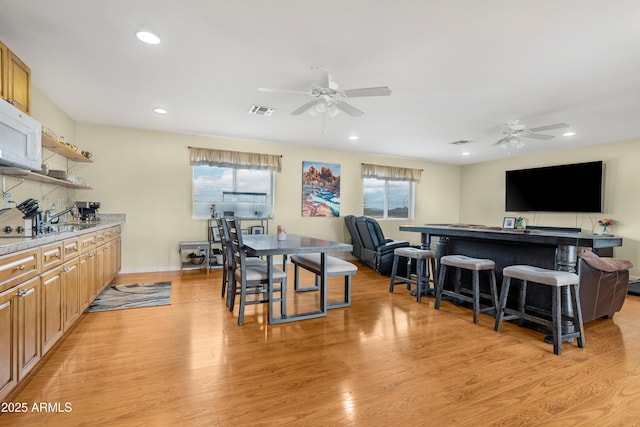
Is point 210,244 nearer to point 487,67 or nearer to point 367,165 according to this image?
point 367,165

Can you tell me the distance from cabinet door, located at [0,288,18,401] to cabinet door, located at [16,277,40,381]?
53 mm

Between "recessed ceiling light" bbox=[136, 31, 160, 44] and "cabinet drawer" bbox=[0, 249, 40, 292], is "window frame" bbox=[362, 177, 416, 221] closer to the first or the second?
"recessed ceiling light" bbox=[136, 31, 160, 44]

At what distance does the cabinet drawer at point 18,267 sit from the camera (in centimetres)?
162

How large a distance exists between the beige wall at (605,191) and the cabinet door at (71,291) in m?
7.70

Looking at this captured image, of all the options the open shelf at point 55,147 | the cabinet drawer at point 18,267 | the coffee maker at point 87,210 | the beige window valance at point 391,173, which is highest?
the beige window valance at point 391,173

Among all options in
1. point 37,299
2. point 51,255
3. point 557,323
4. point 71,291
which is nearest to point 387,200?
point 557,323

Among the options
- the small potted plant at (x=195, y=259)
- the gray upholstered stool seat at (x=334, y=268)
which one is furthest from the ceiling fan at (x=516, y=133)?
the small potted plant at (x=195, y=259)

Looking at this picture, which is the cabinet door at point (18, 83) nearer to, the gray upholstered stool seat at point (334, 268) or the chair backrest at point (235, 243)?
the chair backrest at point (235, 243)

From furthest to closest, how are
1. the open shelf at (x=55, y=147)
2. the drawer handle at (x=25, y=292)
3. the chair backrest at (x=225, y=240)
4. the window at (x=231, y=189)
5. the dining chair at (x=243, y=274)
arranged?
the window at (x=231, y=189) → the chair backrest at (x=225, y=240) → the open shelf at (x=55, y=147) → the dining chair at (x=243, y=274) → the drawer handle at (x=25, y=292)

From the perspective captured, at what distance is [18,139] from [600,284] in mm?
5156

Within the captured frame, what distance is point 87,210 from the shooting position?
14.6 feet

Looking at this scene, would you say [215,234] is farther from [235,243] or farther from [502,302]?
[502,302]

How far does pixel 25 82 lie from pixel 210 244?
328cm

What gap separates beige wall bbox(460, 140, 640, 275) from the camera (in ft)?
17.5
